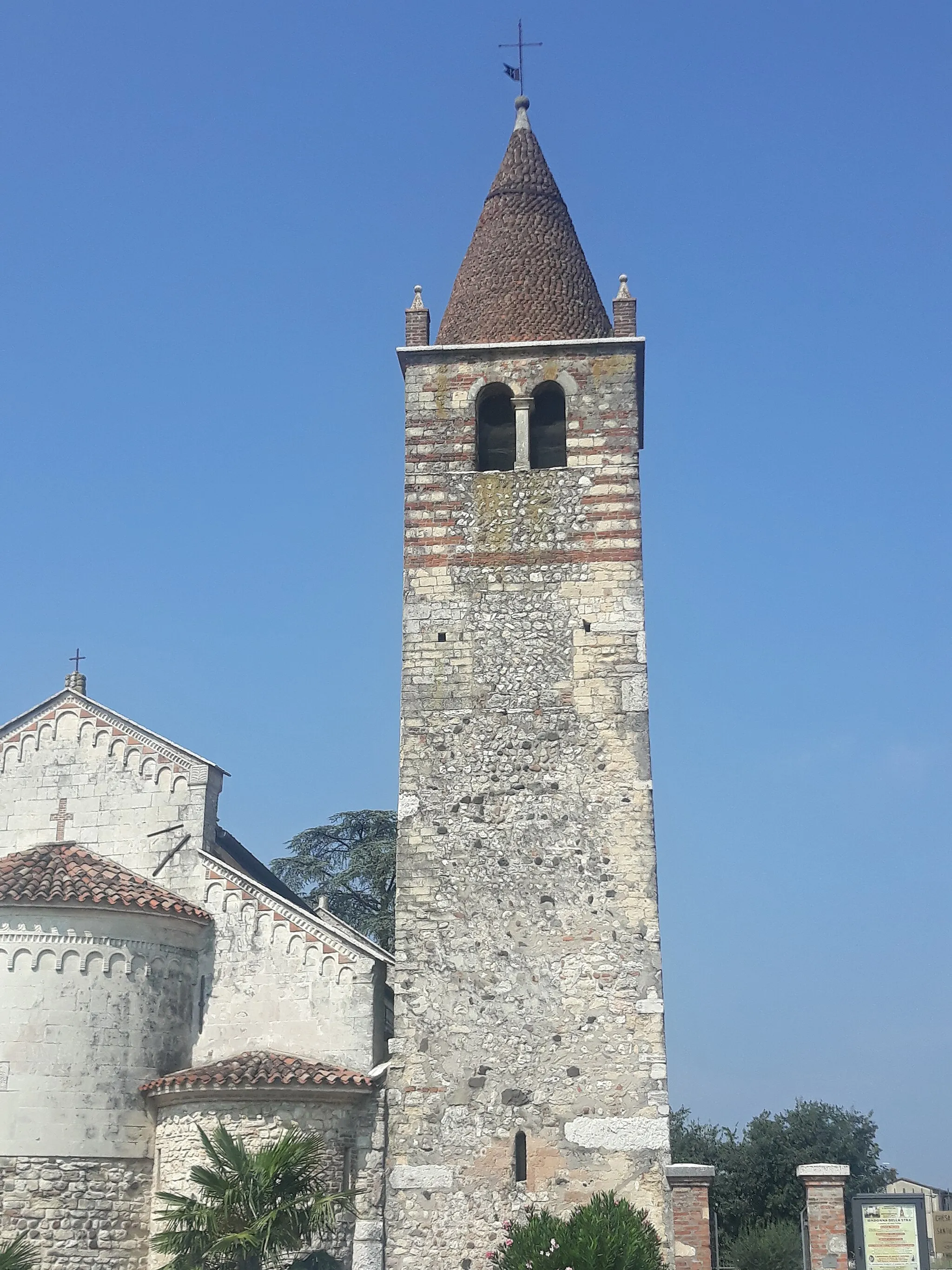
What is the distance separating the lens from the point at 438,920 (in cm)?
1586

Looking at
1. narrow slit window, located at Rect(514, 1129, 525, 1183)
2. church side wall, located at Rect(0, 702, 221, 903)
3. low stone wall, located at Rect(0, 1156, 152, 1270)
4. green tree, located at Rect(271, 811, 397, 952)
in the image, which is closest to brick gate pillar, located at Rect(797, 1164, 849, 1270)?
narrow slit window, located at Rect(514, 1129, 525, 1183)

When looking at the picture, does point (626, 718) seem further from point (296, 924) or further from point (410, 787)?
point (296, 924)

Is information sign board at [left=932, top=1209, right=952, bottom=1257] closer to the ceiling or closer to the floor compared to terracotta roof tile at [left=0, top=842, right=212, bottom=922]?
closer to the floor

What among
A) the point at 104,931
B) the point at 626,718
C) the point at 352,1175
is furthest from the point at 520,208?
the point at 352,1175

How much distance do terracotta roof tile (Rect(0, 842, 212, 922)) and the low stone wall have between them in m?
2.74

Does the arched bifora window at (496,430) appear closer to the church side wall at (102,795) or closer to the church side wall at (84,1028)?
the church side wall at (102,795)

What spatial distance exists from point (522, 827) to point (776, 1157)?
1279 cm

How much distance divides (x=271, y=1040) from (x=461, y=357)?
8856mm

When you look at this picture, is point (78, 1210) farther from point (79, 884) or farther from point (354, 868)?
point (354, 868)

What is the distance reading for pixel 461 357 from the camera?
18.2 metres

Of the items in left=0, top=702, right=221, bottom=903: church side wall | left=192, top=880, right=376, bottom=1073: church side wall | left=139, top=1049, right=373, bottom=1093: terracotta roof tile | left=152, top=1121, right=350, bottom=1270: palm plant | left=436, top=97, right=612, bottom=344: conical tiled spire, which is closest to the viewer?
left=152, top=1121, right=350, bottom=1270: palm plant

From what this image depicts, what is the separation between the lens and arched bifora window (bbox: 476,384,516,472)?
1789 centimetres

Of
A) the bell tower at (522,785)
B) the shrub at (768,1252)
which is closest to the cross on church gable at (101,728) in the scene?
the bell tower at (522,785)

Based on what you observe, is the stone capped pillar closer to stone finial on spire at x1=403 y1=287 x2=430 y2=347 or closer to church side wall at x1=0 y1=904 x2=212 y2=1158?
church side wall at x1=0 y1=904 x2=212 y2=1158
